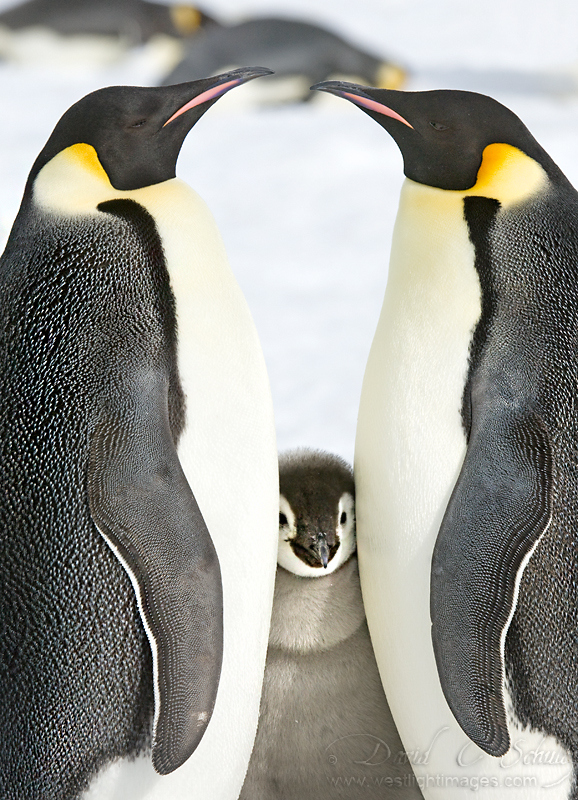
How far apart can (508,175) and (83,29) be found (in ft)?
21.8

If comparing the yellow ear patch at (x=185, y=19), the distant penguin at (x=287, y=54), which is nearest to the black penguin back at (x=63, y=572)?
the distant penguin at (x=287, y=54)

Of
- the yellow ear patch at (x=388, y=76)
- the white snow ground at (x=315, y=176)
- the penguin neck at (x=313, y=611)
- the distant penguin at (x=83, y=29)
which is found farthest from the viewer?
the distant penguin at (x=83, y=29)

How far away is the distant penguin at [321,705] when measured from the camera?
1.65m

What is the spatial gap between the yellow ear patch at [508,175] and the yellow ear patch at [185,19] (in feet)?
22.4

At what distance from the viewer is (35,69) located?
7203 millimetres

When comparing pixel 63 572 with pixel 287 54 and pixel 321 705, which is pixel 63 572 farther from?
pixel 287 54

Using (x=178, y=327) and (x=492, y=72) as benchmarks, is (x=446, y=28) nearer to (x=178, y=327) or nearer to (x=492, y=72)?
(x=492, y=72)

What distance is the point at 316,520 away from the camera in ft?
5.16

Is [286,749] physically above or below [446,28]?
above

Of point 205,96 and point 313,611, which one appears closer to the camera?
point 205,96

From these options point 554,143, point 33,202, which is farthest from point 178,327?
point 554,143

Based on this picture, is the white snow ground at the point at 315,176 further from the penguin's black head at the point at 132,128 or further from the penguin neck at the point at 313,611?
the penguin's black head at the point at 132,128

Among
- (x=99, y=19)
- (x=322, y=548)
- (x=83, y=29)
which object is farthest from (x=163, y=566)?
(x=99, y=19)

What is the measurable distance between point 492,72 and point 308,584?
5864mm
